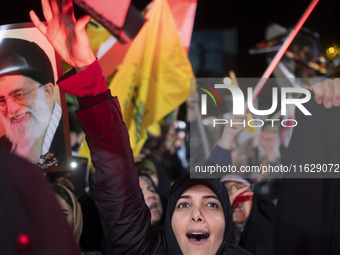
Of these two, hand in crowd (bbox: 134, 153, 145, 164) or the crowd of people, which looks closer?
the crowd of people

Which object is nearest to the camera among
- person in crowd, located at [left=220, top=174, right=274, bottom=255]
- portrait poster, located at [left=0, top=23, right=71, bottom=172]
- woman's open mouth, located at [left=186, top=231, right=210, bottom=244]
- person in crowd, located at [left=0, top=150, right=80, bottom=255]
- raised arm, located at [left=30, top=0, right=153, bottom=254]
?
person in crowd, located at [left=0, top=150, right=80, bottom=255]

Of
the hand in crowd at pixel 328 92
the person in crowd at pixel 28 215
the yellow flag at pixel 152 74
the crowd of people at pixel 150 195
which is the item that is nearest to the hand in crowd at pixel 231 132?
the crowd of people at pixel 150 195

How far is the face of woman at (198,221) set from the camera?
1.97 meters

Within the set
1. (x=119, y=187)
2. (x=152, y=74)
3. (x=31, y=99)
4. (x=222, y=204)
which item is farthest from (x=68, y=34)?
(x=152, y=74)

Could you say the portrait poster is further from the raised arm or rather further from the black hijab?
the black hijab

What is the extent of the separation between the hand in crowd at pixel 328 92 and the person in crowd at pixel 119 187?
2.35ft

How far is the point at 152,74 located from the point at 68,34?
122 centimetres

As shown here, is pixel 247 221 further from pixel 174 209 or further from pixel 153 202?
pixel 174 209

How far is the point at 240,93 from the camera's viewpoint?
2807mm

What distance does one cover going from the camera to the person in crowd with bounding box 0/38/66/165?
2287mm

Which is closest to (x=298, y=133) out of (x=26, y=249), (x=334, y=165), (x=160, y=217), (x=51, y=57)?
(x=334, y=165)

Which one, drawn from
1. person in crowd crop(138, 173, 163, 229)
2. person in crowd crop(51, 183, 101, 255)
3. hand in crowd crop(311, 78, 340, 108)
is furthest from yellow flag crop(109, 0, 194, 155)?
hand in crowd crop(311, 78, 340, 108)

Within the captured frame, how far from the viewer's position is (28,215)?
0.79 meters

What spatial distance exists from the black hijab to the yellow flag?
35.8 inches
